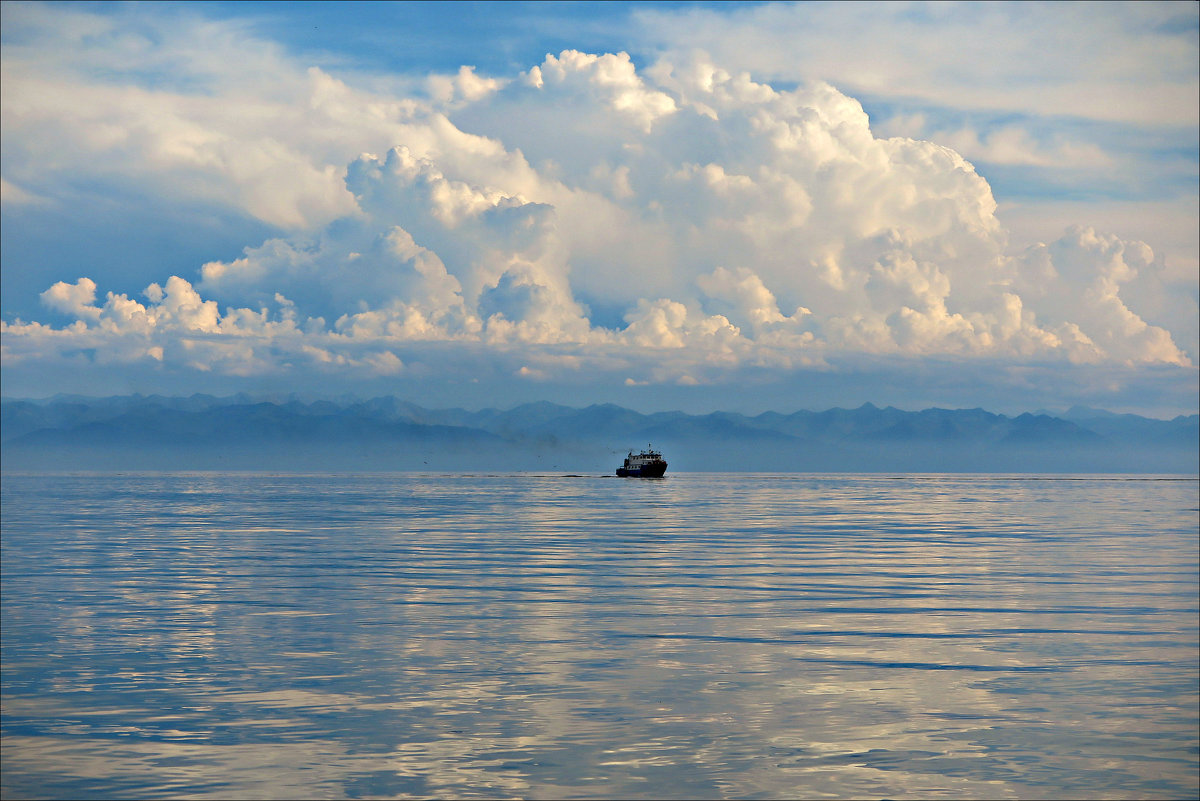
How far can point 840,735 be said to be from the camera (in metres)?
23.7

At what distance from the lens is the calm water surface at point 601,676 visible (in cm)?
2117

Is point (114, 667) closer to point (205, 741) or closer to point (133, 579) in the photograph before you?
point (205, 741)

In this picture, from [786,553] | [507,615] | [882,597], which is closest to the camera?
[507,615]

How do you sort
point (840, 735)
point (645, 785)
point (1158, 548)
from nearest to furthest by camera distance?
point (645, 785), point (840, 735), point (1158, 548)

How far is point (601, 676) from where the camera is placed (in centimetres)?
2989

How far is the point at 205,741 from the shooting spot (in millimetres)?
23344

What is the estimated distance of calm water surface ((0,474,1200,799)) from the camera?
21172mm

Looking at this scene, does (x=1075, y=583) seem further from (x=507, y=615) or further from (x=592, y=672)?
(x=592, y=672)

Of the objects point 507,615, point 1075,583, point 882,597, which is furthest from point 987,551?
point 507,615

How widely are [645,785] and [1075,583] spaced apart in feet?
130

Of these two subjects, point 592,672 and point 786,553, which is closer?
point 592,672

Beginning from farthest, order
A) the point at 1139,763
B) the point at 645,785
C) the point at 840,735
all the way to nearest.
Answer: the point at 840,735
the point at 1139,763
the point at 645,785

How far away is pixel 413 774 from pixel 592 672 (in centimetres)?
1005

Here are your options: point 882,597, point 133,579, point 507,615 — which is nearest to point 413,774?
point 507,615
